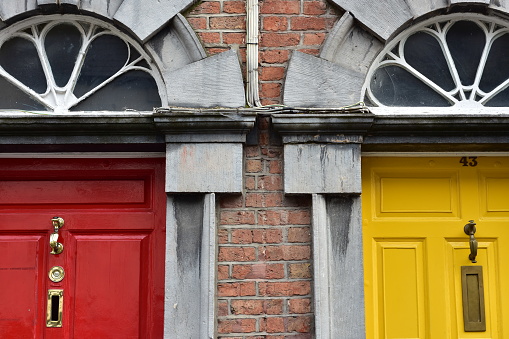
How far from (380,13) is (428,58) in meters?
0.46

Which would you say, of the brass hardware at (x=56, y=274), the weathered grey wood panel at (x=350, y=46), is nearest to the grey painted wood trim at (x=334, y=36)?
the weathered grey wood panel at (x=350, y=46)

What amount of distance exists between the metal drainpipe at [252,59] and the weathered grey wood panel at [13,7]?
1336 mm

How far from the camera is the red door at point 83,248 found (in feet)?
11.5

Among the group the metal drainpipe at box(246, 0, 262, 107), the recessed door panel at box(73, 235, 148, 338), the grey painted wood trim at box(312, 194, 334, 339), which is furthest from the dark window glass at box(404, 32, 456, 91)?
the recessed door panel at box(73, 235, 148, 338)

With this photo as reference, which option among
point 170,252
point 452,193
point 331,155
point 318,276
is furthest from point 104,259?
point 452,193

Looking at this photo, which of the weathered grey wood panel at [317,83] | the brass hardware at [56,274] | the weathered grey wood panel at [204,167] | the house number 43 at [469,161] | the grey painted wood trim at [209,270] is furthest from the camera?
the house number 43 at [469,161]

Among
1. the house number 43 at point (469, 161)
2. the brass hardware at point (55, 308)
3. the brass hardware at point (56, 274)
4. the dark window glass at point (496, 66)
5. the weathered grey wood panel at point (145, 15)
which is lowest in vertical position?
the brass hardware at point (55, 308)

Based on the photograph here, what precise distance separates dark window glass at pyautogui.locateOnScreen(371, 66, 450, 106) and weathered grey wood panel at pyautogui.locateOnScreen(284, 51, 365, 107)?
24 centimetres

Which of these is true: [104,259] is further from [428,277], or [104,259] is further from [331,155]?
[428,277]

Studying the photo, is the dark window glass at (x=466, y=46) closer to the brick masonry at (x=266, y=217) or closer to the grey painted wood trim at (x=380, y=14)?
the grey painted wood trim at (x=380, y=14)

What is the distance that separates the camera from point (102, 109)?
354cm

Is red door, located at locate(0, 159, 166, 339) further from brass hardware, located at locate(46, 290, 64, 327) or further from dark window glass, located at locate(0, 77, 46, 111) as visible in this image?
dark window glass, located at locate(0, 77, 46, 111)

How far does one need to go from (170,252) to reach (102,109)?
103cm

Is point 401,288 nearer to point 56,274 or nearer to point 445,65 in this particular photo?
point 445,65
